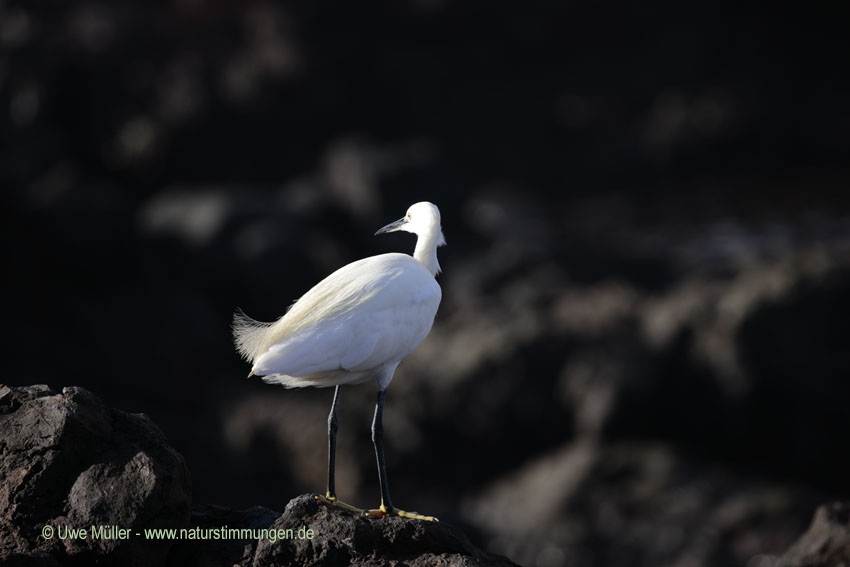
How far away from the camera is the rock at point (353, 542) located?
4426 mm

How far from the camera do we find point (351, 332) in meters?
5.20

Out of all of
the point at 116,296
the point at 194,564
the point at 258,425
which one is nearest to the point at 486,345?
the point at 258,425

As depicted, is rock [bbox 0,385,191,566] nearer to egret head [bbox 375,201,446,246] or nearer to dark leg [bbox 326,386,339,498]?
dark leg [bbox 326,386,339,498]

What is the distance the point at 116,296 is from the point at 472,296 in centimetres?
459

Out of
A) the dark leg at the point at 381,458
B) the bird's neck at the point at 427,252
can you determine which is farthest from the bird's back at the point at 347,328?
the bird's neck at the point at 427,252

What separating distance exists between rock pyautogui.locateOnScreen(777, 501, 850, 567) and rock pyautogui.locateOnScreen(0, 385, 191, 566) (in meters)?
3.97

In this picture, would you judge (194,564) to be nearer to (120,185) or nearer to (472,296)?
(472,296)

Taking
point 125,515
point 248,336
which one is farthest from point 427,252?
point 125,515

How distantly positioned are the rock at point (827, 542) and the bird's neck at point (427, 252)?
9.60 ft

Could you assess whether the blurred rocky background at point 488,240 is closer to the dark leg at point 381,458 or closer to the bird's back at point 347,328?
the dark leg at point 381,458

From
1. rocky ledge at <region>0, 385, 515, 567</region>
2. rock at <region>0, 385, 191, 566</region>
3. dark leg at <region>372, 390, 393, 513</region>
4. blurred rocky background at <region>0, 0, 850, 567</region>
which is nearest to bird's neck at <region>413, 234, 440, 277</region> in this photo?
dark leg at <region>372, 390, 393, 513</region>

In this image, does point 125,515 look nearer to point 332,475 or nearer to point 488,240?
point 332,475

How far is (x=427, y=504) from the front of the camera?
1117cm

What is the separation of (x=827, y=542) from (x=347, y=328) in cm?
337
